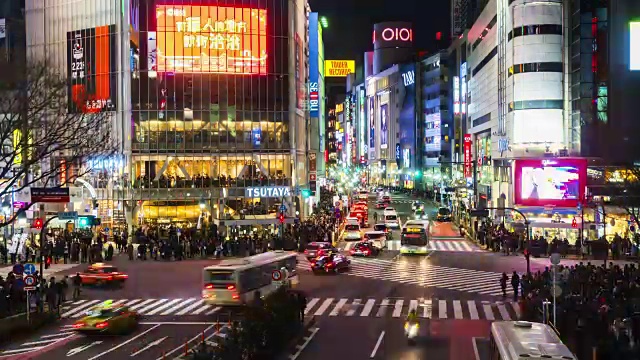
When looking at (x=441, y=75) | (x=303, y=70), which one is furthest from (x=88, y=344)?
(x=441, y=75)

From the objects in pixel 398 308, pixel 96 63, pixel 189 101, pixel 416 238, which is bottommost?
pixel 398 308

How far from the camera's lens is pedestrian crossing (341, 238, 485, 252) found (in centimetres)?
5631

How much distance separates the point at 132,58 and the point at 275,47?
45.3 feet

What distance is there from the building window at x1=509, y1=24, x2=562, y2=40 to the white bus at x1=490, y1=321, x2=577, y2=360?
52.8 metres

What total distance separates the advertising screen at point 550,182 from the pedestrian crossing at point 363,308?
30.8 m

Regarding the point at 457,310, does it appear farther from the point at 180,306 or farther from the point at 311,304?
the point at 180,306

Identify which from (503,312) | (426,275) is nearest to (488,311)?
(503,312)

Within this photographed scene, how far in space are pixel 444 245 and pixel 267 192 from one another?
18.9 m

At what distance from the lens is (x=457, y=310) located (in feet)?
101

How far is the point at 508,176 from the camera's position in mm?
70625

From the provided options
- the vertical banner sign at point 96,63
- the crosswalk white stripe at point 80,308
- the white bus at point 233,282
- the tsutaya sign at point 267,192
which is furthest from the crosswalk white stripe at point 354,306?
the vertical banner sign at point 96,63

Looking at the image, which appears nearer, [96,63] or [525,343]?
[525,343]

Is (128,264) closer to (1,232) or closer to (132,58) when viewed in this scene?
(1,232)

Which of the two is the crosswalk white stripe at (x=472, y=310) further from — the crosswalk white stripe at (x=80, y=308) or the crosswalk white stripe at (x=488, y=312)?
the crosswalk white stripe at (x=80, y=308)
